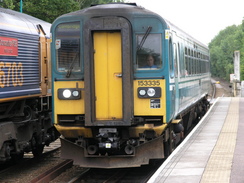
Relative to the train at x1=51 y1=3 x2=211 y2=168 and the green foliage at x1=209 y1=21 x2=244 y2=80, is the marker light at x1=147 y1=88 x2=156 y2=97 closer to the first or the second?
the train at x1=51 y1=3 x2=211 y2=168

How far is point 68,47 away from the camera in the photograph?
9.82m

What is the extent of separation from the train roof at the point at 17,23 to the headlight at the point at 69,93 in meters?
1.77

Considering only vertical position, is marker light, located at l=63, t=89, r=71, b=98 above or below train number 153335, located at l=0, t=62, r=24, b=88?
below

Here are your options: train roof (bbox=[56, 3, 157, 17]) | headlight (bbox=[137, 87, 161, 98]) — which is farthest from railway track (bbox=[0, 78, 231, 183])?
train roof (bbox=[56, 3, 157, 17])

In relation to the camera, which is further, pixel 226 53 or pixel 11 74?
pixel 226 53

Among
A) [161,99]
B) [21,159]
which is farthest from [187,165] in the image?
[21,159]

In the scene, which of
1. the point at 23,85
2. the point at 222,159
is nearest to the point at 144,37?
the point at 222,159

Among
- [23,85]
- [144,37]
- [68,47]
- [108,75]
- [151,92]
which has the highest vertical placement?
[144,37]

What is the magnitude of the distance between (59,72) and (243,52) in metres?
92.1

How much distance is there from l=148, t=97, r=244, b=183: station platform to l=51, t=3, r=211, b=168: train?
30.9 inches

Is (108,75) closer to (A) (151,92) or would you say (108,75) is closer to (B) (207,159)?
(A) (151,92)

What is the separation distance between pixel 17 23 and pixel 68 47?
1849mm

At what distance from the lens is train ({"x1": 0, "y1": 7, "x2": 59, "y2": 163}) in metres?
10.2

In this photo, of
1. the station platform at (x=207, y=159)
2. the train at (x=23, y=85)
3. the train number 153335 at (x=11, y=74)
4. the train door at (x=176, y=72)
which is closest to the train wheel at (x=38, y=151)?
the train at (x=23, y=85)
